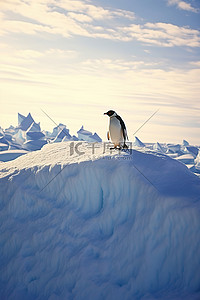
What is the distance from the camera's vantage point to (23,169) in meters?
4.89

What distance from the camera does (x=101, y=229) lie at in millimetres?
3834

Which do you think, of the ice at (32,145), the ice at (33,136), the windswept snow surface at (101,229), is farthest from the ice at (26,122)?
the windswept snow surface at (101,229)

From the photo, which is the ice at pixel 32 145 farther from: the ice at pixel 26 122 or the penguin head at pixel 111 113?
the penguin head at pixel 111 113

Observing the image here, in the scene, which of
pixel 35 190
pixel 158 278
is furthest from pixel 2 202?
pixel 158 278

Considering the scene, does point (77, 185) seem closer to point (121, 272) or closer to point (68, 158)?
point (68, 158)

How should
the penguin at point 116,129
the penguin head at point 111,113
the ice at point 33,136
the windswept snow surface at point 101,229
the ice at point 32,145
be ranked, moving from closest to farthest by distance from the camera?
the windswept snow surface at point 101,229 < the penguin at point 116,129 < the penguin head at point 111,113 < the ice at point 32,145 < the ice at point 33,136

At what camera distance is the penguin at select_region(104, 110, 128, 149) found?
5.33m

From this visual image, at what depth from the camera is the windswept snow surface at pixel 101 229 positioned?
3.25m

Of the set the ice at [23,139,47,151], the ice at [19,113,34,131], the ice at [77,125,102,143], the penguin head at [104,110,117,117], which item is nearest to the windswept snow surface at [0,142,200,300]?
the penguin head at [104,110,117,117]

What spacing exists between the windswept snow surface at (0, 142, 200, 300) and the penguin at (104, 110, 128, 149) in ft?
2.16

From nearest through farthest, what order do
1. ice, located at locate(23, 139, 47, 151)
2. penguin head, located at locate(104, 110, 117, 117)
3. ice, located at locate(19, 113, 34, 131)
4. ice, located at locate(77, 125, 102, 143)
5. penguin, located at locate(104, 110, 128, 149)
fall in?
1. penguin, located at locate(104, 110, 128, 149)
2. penguin head, located at locate(104, 110, 117, 117)
3. ice, located at locate(23, 139, 47, 151)
4. ice, located at locate(77, 125, 102, 143)
5. ice, located at locate(19, 113, 34, 131)

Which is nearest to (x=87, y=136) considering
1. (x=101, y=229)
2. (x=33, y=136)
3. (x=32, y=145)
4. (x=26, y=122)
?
(x=33, y=136)

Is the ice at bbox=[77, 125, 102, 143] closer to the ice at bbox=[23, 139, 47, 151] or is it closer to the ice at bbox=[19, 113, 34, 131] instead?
the ice at bbox=[23, 139, 47, 151]

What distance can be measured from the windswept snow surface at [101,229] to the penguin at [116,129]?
66cm
